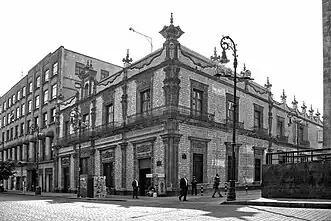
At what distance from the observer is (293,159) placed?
19.8m

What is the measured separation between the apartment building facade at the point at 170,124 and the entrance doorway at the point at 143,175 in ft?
0.24

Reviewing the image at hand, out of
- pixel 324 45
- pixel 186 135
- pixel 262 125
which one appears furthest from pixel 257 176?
pixel 324 45

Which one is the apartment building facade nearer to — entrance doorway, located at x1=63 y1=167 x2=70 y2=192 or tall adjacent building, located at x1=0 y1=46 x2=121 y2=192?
entrance doorway, located at x1=63 y1=167 x2=70 y2=192

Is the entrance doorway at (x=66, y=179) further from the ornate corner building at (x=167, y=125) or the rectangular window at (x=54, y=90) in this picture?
the rectangular window at (x=54, y=90)

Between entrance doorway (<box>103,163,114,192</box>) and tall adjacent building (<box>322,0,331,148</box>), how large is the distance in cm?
1864

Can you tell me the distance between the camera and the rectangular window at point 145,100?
97.0 feet

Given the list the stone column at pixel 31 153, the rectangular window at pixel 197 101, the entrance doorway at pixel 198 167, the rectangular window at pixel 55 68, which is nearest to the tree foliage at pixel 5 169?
the stone column at pixel 31 153

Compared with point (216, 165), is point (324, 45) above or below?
above

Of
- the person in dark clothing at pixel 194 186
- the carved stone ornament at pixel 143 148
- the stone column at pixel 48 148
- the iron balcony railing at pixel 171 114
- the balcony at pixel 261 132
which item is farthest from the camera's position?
the stone column at pixel 48 148

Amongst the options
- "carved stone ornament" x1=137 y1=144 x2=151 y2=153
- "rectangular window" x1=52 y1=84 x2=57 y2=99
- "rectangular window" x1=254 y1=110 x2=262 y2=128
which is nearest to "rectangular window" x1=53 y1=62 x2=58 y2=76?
"rectangular window" x1=52 y1=84 x2=57 y2=99

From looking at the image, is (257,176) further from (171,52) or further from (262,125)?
(171,52)

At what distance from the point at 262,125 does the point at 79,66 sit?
74.1ft

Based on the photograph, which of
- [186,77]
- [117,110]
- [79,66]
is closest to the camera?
[186,77]

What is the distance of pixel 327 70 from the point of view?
737 inches
